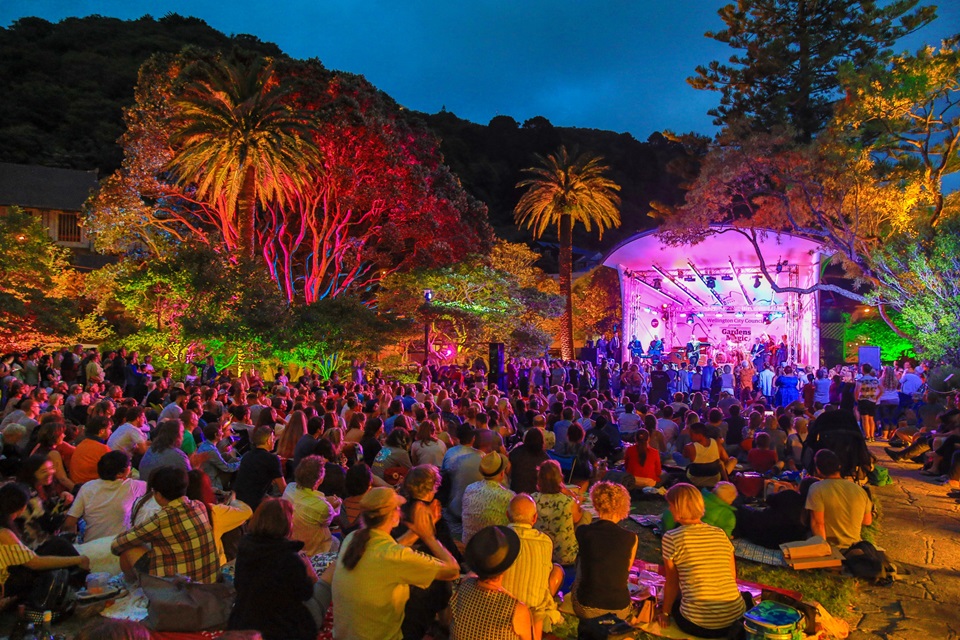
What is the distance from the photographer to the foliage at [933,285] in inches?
602

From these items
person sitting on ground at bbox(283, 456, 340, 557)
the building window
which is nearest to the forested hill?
the building window

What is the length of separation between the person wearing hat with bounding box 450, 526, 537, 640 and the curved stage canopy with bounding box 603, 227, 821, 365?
73.5 feet

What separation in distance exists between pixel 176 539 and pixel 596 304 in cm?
3555

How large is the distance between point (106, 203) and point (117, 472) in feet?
70.3

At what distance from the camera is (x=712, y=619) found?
4.29 metres

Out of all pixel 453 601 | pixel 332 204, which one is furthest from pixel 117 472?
pixel 332 204

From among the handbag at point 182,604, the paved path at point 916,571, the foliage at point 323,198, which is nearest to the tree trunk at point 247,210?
the foliage at point 323,198

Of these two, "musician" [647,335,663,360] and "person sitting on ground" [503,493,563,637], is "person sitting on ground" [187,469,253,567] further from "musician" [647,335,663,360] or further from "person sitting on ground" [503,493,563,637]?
"musician" [647,335,663,360]

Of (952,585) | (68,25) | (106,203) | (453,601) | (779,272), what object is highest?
(68,25)

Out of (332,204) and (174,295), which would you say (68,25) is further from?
(174,295)

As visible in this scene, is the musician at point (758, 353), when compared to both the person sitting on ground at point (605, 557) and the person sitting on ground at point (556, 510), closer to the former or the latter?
the person sitting on ground at point (556, 510)

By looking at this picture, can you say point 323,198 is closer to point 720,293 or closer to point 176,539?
point 720,293

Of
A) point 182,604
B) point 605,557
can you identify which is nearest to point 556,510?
point 605,557

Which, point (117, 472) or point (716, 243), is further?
point (716, 243)
